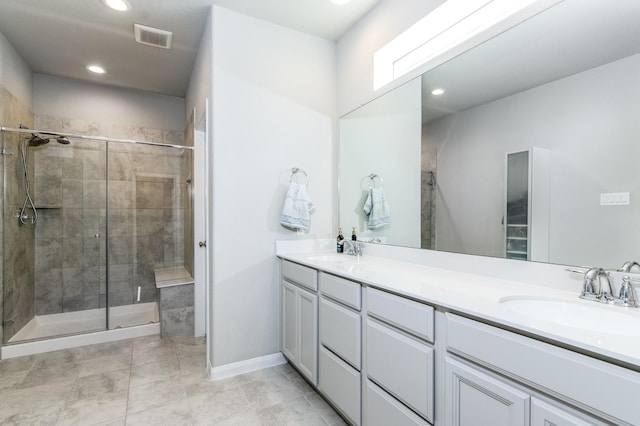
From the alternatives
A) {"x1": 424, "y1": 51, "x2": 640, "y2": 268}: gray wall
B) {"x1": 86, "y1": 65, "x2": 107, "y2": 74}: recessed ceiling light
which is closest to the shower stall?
{"x1": 86, "y1": 65, "x2": 107, "y2": 74}: recessed ceiling light

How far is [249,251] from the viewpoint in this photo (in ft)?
7.64

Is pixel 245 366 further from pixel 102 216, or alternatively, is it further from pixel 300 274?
pixel 102 216

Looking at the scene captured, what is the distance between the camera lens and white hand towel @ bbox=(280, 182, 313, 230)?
2375mm

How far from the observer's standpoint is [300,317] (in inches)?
82.2

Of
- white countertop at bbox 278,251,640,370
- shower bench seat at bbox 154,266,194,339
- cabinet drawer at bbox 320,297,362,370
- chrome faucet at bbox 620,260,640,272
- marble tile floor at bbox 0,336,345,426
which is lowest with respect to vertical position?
marble tile floor at bbox 0,336,345,426

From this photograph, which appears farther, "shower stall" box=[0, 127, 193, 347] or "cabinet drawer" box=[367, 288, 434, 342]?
"shower stall" box=[0, 127, 193, 347]

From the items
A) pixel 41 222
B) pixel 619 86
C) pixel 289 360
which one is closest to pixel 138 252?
pixel 41 222

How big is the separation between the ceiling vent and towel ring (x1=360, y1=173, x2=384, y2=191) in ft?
6.49

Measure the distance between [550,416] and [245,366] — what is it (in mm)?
1972

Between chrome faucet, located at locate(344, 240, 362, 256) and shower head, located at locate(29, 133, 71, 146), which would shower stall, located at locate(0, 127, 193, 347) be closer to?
shower head, located at locate(29, 133, 71, 146)

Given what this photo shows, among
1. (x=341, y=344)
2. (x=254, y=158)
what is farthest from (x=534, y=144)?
(x=254, y=158)

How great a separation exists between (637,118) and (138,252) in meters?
4.10

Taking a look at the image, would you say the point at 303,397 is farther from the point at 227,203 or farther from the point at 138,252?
the point at 138,252

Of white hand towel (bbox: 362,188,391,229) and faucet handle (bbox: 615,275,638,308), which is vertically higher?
white hand towel (bbox: 362,188,391,229)
